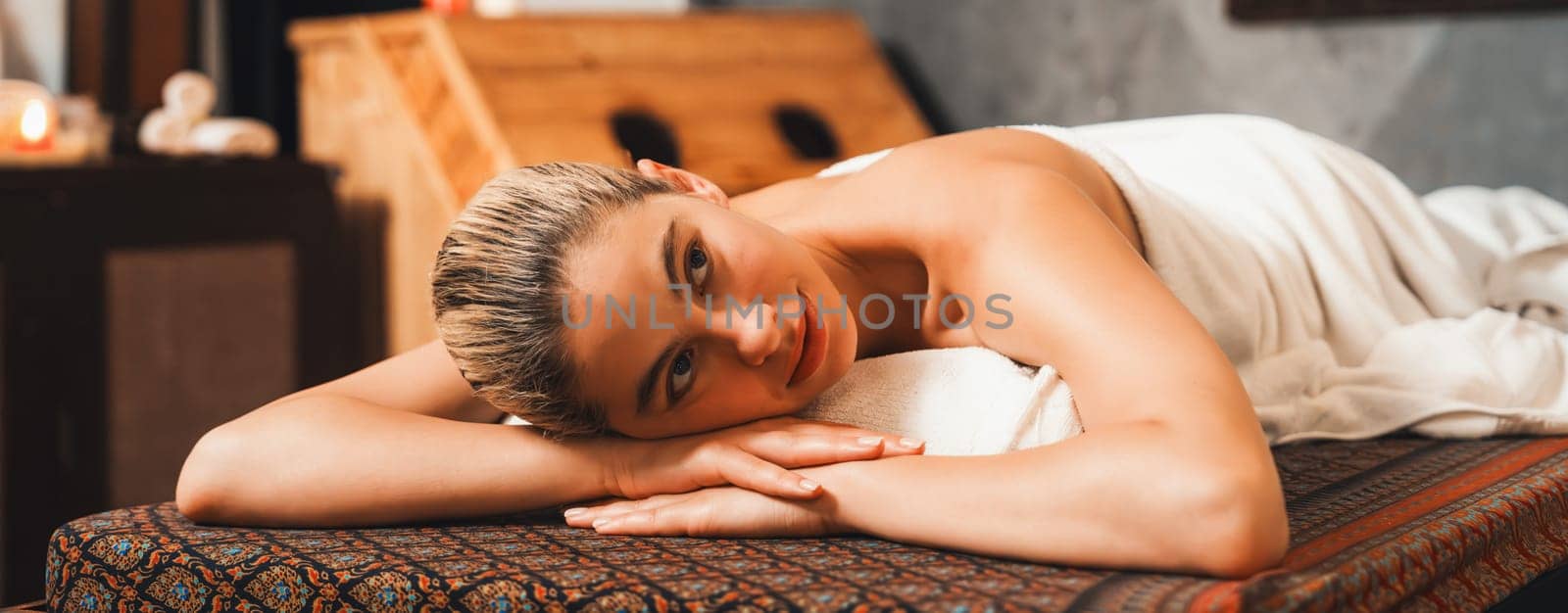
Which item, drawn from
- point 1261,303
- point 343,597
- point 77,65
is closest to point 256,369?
point 77,65

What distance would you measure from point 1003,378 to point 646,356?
0.36 meters

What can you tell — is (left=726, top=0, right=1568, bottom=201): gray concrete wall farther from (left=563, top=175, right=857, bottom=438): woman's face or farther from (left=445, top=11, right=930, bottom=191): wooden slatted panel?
(left=563, top=175, right=857, bottom=438): woman's face

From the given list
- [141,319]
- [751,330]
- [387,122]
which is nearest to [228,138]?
[387,122]

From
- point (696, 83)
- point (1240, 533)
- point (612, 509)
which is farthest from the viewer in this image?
point (696, 83)

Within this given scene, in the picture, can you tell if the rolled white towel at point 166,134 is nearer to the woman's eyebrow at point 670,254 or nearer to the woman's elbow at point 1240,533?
the woman's eyebrow at point 670,254

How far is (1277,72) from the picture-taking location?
109 inches

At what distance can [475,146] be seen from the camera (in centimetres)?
255

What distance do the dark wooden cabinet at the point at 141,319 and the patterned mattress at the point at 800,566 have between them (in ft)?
3.89

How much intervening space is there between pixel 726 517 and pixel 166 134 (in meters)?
2.01

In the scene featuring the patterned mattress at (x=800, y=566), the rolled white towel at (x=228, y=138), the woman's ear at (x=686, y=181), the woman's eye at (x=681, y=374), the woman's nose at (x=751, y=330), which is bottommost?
the patterned mattress at (x=800, y=566)

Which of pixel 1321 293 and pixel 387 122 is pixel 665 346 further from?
pixel 387 122

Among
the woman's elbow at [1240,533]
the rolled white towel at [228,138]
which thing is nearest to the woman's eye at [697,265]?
the woman's elbow at [1240,533]

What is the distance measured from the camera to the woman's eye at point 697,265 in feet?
3.86

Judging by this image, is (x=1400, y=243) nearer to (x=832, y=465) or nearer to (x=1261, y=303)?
(x=1261, y=303)
